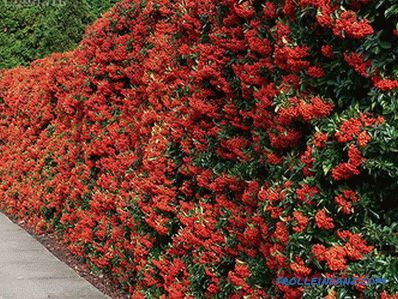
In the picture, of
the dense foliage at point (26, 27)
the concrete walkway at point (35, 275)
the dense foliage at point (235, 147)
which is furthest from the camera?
the dense foliage at point (26, 27)

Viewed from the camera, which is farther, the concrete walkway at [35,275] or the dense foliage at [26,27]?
the dense foliage at [26,27]

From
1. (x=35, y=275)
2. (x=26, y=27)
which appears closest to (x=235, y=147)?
(x=35, y=275)

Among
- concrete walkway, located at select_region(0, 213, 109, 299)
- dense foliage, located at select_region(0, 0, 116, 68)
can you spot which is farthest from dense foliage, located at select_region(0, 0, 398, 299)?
dense foliage, located at select_region(0, 0, 116, 68)

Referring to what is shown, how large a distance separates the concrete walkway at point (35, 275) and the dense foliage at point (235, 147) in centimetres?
32

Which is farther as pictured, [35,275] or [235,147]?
[35,275]

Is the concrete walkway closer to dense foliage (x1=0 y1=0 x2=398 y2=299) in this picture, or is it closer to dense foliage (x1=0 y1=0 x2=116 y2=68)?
dense foliage (x1=0 y1=0 x2=398 y2=299)

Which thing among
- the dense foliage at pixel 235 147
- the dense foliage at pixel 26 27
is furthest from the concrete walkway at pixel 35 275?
the dense foliage at pixel 26 27

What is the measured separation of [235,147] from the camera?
4.16 m

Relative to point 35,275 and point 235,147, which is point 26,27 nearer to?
point 35,275

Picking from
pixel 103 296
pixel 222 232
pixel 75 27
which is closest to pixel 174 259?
pixel 222 232

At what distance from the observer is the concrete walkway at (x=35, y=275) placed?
6172 mm

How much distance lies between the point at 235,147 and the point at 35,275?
3.44m

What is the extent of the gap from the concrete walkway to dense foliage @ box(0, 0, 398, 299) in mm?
316

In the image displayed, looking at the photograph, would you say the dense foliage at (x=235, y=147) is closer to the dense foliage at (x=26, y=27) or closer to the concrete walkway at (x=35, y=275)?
the concrete walkway at (x=35, y=275)
